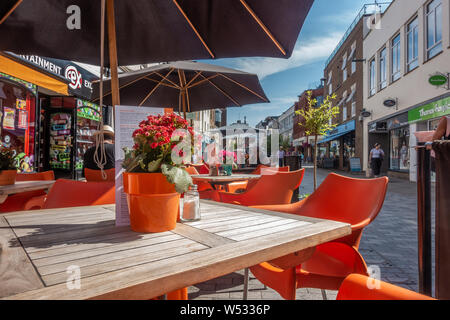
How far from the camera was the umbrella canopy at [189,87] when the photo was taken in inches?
189

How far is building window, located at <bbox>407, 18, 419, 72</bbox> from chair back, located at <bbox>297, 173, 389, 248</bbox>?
41.4 ft

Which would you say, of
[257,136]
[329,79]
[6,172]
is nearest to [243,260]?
[6,172]

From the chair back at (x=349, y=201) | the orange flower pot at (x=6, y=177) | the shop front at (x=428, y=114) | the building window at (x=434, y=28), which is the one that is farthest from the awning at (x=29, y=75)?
the building window at (x=434, y=28)

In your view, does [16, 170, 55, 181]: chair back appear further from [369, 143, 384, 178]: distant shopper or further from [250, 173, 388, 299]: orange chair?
[369, 143, 384, 178]: distant shopper

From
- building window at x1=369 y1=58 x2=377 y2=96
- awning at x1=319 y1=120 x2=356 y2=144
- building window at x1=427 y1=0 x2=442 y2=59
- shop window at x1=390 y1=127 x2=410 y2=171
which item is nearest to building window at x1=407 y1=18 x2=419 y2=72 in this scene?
building window at x1=427 y1=0 x2=442 y2=59

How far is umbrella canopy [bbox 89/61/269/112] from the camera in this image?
15.7ft

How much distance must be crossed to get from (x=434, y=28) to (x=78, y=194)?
526 inches

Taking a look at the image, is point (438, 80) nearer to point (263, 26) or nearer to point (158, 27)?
point (263, 26)

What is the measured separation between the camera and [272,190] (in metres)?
3.10

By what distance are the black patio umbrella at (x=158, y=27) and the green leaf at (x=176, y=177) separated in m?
1.69

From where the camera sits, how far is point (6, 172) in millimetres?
2789

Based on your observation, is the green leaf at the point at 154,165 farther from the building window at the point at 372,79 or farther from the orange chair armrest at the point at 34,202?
the building window at the point at 372,79

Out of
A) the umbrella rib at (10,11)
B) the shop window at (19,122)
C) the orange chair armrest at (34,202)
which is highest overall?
the umbrella rib at (10,11)
